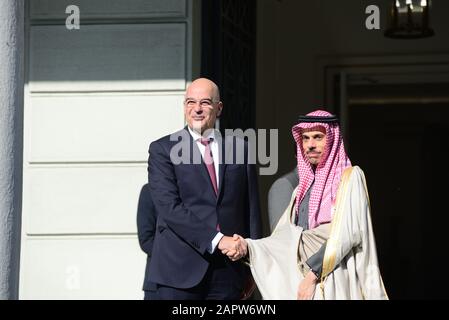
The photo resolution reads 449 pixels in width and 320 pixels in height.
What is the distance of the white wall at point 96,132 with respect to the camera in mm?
7941

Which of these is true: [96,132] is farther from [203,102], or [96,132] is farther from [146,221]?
[203,102]

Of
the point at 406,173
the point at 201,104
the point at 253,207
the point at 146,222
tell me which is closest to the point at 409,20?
the point at 406,173

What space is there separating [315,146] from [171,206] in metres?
0.78

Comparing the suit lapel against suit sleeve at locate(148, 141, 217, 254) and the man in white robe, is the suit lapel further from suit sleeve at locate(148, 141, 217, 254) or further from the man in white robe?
the man in white robe

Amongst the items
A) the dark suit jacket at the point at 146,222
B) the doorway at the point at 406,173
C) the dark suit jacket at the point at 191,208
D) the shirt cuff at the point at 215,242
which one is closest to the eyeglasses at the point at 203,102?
the dark suit jacket at the point at 191,208

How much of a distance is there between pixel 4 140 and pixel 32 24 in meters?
1.94

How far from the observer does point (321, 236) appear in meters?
5.77

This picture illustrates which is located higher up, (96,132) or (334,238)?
(96,132)

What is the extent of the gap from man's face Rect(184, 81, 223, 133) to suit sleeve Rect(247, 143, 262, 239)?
35 cm

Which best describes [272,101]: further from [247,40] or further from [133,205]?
[133,205]
